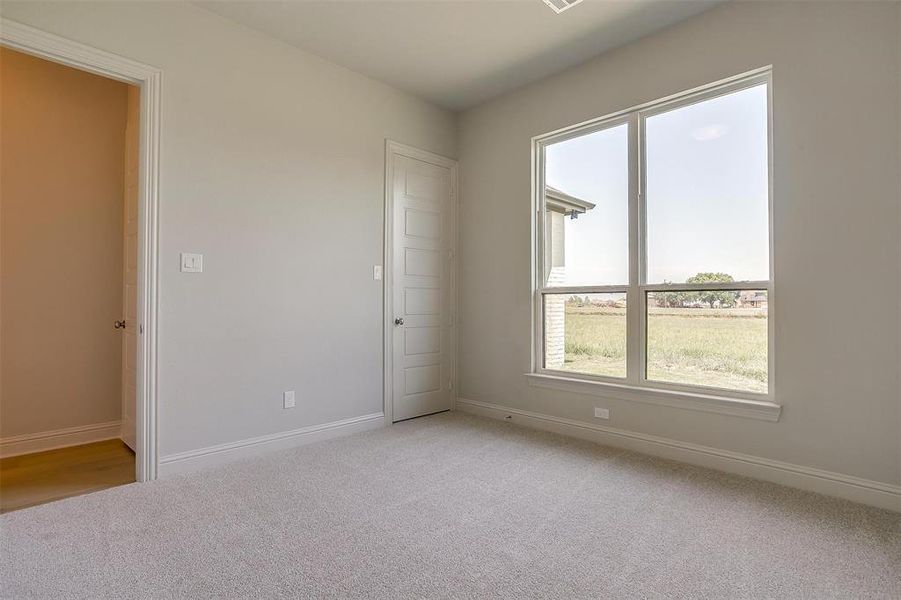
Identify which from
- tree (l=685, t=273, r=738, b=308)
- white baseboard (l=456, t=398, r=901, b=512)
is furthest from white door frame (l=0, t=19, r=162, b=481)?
tree (l=685, t=273, r=738, b=308)

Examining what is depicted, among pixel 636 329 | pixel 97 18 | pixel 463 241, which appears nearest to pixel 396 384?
pixel 463 241

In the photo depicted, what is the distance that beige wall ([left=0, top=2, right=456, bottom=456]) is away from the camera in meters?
2.88

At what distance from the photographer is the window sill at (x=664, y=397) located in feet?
9.19

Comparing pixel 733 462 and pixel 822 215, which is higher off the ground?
pixel 822 215

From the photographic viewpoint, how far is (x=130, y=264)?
11.2 ft

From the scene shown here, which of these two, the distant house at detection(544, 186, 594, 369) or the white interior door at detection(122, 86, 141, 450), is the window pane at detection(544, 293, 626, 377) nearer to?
the distant house at detection(544, 186, 594, 369)

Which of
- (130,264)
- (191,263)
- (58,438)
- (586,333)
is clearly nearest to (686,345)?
(586,333)

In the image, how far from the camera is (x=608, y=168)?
3.65 meters

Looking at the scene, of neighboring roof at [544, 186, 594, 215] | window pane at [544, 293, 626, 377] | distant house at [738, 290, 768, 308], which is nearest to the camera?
distant house at [738, 290, 768, 308]

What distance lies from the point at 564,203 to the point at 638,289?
1.01 m

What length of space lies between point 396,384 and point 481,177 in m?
2.14

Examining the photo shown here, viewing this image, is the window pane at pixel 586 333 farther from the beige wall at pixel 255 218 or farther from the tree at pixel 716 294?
the beige wall at pixel 255 218

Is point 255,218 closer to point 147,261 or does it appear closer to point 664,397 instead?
point 147,261

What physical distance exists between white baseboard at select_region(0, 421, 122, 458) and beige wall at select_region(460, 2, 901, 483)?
4087mm
